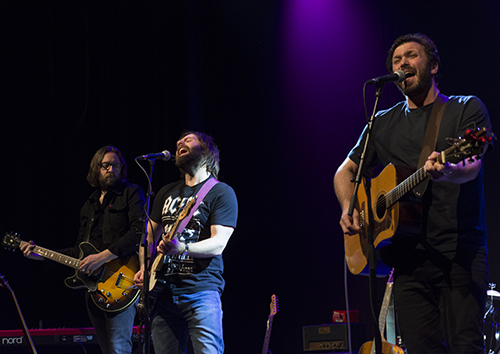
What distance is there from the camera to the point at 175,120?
6445 mm

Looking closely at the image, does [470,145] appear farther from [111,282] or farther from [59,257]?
[59,257]

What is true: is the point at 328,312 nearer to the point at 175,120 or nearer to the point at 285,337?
the point at 285,337

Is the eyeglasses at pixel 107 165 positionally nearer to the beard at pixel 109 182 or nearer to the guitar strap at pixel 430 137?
the beard at pixel 109 182

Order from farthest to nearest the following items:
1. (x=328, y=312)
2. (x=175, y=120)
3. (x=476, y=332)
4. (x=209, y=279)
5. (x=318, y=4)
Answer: (x=175, y=120)
(x=318, y=4)
(x=328, y=312)
(x=209, y=279)
(x=476, y=332)

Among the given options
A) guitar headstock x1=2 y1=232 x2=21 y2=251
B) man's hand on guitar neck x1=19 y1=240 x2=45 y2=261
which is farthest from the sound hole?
guitar headstock x1=2 y1=232 x2=21 y2=251

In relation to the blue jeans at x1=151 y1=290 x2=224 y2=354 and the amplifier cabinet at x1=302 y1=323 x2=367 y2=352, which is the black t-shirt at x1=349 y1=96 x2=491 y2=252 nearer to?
the blue jeans at x1=151 y1=290 x2=224 y2=354

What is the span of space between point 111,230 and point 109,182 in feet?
1.62

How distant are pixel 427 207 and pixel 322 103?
361 cm

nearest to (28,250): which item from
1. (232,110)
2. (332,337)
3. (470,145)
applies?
(232,110)

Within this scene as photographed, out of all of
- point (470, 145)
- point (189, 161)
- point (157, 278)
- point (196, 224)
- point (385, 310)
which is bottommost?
point (385, 310)

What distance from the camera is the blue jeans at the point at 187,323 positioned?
3.27 metres

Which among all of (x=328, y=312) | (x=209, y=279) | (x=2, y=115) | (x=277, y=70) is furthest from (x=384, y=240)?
(x=2, y=115)

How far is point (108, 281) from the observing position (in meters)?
4.43

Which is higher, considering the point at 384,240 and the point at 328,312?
the point at 384,240
